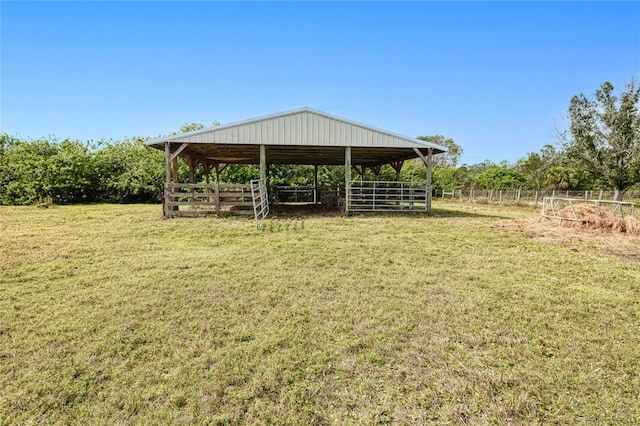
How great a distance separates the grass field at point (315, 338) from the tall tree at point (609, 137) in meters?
25.0

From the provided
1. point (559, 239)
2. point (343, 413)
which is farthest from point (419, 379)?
point (559, 239)

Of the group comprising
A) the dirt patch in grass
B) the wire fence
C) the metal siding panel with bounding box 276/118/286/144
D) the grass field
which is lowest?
the grass field

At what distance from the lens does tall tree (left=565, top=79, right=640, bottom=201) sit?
23719 mm

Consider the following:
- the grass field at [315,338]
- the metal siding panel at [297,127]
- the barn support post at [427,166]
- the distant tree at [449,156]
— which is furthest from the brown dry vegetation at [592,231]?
the distant tree at [449,156]

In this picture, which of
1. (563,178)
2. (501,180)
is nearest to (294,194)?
(501,180)

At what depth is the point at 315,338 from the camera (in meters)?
3.03

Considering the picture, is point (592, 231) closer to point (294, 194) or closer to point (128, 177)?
point (294, 194)

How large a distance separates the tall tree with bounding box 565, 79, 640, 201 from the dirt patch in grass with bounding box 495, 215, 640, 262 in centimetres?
1931

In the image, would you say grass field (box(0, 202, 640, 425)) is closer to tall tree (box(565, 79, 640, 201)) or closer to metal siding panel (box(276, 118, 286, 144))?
metal siding panel (box(276, 118, 286, 144))

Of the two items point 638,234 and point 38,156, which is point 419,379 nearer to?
point 638,234

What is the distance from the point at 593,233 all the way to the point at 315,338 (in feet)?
30.1

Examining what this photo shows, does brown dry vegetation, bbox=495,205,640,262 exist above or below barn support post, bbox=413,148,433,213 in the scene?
below

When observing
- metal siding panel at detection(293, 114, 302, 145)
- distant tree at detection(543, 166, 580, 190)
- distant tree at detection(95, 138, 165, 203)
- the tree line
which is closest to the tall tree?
the tree line

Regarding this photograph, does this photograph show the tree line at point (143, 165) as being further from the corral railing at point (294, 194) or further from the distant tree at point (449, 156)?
the distant tree at point (449, 156)
